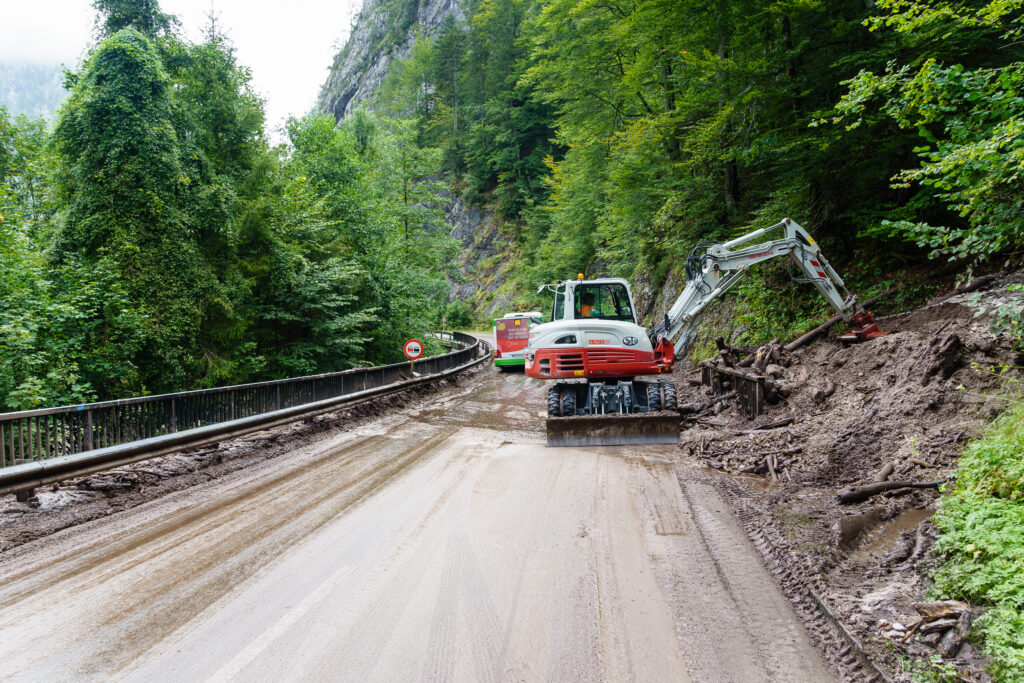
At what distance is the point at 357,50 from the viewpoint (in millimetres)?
100000

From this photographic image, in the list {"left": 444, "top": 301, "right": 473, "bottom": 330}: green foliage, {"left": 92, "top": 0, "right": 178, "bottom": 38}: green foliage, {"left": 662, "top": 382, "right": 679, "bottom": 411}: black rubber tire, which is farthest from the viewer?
{"left": 444, "top": 301, "right": 473, "bottom": 330}: green foliage

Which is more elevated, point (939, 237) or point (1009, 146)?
point (1009, 146)

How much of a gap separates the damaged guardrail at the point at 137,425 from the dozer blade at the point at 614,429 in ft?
16.8

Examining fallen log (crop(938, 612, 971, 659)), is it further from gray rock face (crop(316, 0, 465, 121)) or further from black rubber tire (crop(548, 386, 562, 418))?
gray rock face (crop(316, 0, 465, 121))

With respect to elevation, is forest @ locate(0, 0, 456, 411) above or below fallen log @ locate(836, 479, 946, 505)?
above

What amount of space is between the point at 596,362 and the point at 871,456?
200 inches

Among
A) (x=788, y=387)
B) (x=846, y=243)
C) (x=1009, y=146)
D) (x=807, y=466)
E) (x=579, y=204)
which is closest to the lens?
(x=1009, y=146)

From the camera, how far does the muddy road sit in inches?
126

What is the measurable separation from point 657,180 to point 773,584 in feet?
57.6

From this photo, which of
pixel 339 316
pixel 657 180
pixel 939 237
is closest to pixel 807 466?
pixel 939 237

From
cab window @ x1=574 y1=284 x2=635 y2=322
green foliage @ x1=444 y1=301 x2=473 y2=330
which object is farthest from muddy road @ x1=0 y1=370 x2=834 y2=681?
green foliage @ x1=444 y1=301 x2=473 y2=330

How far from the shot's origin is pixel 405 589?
412cm

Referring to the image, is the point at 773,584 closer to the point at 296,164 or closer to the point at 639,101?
the point at 639,101

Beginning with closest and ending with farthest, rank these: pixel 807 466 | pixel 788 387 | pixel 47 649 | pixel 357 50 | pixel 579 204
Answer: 1. pixel 47 649
2. pixel 807 466
3. pixel 788 387
4. pixel 579 204
5. pixel 357 50
